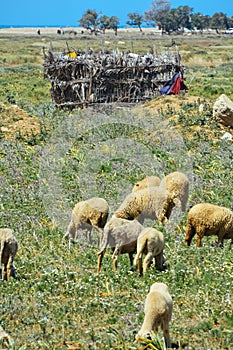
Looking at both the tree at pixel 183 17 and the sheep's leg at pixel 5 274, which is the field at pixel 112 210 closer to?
the sheep's leg at pixel 5 274

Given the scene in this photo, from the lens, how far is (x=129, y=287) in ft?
28.6

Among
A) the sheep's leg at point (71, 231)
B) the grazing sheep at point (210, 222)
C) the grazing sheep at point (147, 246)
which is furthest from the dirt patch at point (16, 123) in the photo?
the grazing sheep at point (147, 246)

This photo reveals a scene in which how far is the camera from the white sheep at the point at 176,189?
11953 mm

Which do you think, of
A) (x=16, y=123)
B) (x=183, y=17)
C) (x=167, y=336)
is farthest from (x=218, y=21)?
(x=167, y=336)

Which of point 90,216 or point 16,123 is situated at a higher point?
point 16,123

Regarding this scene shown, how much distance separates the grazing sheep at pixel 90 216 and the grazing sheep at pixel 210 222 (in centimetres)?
146

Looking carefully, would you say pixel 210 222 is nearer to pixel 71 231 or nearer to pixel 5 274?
pixel 71 231

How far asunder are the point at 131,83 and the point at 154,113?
3.50 meters

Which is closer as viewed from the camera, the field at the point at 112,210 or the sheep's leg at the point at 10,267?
the field at the point at 112,210

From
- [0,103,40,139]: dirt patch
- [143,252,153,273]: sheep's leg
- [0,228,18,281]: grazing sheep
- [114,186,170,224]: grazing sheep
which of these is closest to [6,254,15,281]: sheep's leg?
[0,228,18,281]: grazing sheep

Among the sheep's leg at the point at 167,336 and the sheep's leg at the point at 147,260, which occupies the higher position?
the sheep's leg at the point at 147,260

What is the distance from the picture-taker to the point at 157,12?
471 ft

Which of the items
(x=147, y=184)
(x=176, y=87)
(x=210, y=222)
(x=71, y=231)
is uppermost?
(x=176, y=87)

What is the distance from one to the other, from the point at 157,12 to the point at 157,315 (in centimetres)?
14214
